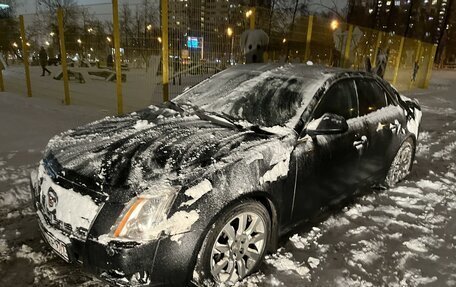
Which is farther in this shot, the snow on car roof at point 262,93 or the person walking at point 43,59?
the person walking at point 43,59

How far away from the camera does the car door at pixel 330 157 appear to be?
2855 mm

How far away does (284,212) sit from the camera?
2.76 m

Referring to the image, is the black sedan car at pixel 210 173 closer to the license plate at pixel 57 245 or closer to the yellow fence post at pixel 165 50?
the license plate at pixel 57 245

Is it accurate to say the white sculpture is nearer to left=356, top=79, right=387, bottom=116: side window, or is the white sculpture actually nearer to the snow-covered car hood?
left=356, top=79, right=387, bottom=116: side window

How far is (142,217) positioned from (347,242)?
2032 mm

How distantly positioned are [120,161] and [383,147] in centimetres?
290

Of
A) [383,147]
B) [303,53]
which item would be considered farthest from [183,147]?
[303,53]

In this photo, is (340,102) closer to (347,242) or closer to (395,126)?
(395,126)

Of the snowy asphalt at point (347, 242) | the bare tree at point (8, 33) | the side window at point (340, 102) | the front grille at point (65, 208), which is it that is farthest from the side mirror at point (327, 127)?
the bare tree at point (8, 33)

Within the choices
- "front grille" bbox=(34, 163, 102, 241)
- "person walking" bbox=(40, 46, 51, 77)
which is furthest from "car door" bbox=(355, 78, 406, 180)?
"person walking" bbox=(40, 46, 51, 77)

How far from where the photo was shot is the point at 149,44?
6.80m

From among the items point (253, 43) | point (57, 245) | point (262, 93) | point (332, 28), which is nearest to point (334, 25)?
point (332, 28)

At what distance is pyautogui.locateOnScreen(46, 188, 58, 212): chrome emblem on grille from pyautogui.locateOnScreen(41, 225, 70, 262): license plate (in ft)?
0.55

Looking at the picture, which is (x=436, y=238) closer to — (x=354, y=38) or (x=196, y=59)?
(x=196, y=59)
